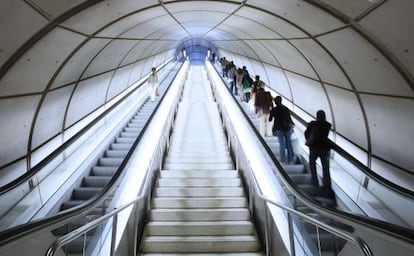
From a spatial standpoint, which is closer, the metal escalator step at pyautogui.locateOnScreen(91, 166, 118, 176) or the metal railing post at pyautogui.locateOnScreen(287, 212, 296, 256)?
the metal railing post at pyautogui.locateOnScreen(287, 212, 296, 256)

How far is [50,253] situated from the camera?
215cm

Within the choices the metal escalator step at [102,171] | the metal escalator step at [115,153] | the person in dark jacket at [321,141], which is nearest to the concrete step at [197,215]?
the person in dark jacket at [321,141]

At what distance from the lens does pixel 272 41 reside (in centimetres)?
819

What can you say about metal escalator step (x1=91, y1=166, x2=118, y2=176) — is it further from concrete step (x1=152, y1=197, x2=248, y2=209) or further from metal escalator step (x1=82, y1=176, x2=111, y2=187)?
concrete step (x1=152, y1=197, x2=248, y2=209)

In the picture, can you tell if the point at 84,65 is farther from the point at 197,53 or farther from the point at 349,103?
the point at 197,53

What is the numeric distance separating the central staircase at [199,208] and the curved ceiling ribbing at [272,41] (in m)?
2.12

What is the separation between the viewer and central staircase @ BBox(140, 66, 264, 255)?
435cm

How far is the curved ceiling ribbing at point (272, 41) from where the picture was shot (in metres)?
3.82

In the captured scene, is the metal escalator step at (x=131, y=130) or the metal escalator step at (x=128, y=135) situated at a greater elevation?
the metal escalator step at (x=131, y=130)

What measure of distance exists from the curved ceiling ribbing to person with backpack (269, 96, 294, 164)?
1.06 meters

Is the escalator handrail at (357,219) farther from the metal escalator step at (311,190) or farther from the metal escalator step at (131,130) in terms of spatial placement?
the metal escalator step at (131,130)

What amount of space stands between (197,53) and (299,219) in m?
44.0

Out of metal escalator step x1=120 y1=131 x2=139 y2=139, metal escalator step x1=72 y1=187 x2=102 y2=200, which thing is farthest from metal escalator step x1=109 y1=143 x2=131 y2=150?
metal escalator step x1=72 y1=187 x2=102 y2=200

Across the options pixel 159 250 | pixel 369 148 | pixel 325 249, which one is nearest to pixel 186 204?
pixel 159 250
